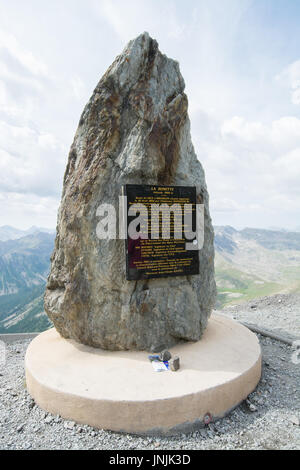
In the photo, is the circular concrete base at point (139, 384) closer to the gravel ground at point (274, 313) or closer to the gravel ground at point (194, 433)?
the gravel ground at point (194, 433)

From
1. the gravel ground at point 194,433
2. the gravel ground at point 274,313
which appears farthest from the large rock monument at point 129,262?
the gravel ground at point 274,313

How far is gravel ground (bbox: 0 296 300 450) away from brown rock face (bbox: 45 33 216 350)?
6.04ft

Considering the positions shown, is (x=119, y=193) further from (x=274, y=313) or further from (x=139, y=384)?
(x=274, y=313)

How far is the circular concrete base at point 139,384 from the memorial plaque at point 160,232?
202 cm

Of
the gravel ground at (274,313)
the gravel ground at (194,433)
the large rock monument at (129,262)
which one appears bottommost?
Result: the gravel ground at (274,313)

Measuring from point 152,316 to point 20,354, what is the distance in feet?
18.6

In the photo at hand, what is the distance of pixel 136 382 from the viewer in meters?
4.93

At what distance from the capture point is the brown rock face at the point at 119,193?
612 centimetres

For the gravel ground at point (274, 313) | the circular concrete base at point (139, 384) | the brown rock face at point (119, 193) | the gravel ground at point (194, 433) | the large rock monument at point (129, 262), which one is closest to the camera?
the gravel ground at point (194, 433)

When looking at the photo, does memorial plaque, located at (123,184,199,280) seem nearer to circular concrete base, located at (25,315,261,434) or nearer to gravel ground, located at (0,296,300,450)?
circular concrete base, located at (25,315,261,434)

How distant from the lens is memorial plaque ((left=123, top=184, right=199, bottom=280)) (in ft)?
20.3

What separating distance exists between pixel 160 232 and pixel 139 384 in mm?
3423

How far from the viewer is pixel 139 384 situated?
16.0 ft

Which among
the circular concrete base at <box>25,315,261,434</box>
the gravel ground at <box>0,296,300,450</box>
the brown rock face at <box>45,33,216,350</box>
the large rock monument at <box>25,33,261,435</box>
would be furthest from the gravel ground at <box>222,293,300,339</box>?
the brown rock face at <box>45,33,216,350</box>
